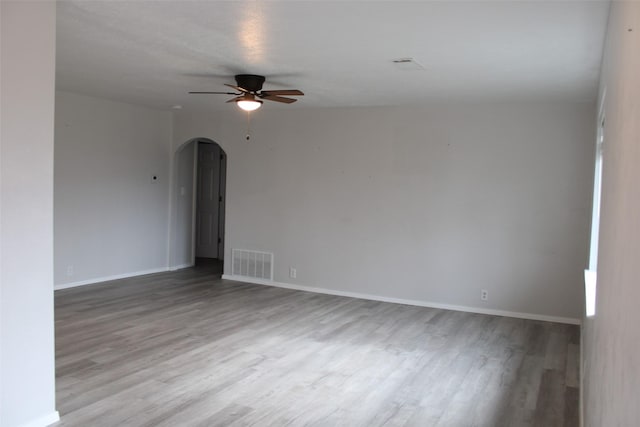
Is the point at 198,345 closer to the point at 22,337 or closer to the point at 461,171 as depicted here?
the point at 22,337

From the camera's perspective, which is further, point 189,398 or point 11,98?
point 189,398

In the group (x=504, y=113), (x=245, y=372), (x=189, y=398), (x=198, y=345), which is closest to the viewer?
(x=189, y=398)

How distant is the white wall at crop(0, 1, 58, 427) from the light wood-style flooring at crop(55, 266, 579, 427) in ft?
1.43

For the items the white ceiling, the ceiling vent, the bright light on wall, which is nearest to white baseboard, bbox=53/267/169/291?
the white ceiling

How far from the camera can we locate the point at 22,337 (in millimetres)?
2787

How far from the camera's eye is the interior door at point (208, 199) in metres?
9.35

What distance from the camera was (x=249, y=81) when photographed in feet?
Result: 15.8

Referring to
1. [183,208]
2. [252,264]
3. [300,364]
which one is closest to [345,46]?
[300,364]

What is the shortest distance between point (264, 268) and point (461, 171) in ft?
10.4

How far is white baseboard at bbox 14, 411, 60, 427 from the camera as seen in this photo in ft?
9.56

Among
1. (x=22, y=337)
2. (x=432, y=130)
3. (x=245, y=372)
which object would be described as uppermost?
(x=432, y=130)

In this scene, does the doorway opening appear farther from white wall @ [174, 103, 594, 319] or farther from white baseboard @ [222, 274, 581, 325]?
white baseboard @ [222, 274, 581, 325]

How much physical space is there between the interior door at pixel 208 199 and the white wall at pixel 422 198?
144 cm

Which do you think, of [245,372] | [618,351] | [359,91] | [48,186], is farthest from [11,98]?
[359,91]
